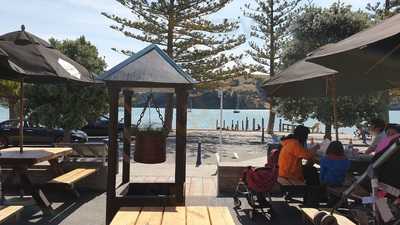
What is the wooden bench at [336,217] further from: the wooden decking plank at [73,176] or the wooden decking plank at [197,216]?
the wooden decking plank at [73,176]

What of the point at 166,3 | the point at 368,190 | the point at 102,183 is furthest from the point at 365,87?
the point at 166,3

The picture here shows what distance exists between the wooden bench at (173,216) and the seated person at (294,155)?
285 cm

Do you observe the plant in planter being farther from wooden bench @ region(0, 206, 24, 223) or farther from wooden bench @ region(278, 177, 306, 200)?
wooden bench @ region(278, 177, 306, 200)

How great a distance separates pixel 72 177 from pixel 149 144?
2.60m

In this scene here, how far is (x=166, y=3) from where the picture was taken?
94.6 feet

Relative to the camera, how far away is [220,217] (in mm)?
3967

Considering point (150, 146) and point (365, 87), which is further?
point (365, 87)

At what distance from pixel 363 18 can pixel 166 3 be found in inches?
489

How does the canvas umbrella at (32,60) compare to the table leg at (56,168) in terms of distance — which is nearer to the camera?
the canvas umbrella at (32,60)

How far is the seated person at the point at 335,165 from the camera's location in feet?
21.2

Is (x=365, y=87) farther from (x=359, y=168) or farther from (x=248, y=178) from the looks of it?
(x=248, y=178)

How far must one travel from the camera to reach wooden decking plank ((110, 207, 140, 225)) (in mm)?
3755

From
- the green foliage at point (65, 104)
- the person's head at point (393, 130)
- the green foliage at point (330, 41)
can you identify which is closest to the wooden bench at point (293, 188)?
the person's head at point (393, 130)

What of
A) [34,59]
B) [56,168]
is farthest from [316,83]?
[34,59]
